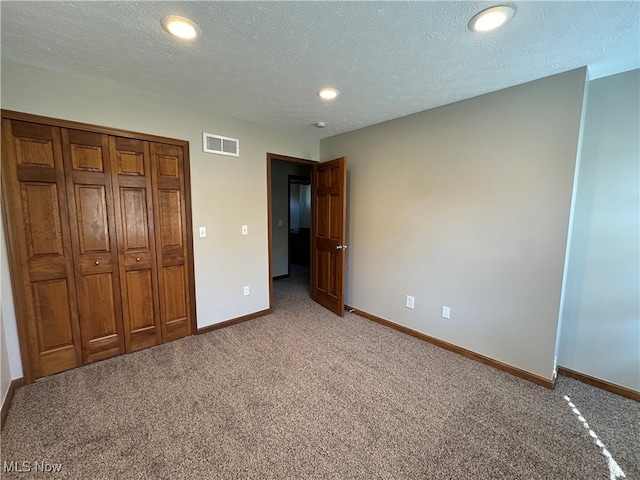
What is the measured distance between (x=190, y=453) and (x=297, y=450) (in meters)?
0.60

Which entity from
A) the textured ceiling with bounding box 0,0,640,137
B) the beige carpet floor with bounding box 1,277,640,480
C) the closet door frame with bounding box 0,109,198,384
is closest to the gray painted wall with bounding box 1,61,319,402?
the closet door frame with bounding box 0,109,198,384

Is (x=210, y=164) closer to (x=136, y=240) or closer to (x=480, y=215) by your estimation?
(x=136, y=240)

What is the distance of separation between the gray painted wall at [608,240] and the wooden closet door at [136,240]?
370 centimetres

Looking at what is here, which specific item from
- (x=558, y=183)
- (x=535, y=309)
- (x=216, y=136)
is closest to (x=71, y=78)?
(x=216, y=136)

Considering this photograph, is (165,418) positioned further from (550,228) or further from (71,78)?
(550,228)

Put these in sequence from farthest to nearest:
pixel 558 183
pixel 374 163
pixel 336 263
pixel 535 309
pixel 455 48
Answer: pixel 336 263 → pixel 374 163 → pixel 535 309 → pixel 558 183 → pixel 455 48

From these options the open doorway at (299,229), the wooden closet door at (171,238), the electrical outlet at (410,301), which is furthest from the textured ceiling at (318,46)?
the open doorway at (299,229)

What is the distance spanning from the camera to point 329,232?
3.63 m

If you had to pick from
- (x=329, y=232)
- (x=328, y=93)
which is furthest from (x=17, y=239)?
(x=329, y=232)

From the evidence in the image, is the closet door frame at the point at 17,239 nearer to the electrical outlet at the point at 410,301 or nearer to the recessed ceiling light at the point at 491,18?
the recessed ceiling light at the point at 491,18

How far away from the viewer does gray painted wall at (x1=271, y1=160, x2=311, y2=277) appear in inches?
206

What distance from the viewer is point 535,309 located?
2.19m

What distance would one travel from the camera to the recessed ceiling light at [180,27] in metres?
1.42

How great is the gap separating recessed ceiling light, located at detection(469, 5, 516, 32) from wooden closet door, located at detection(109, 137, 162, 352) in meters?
2.66
